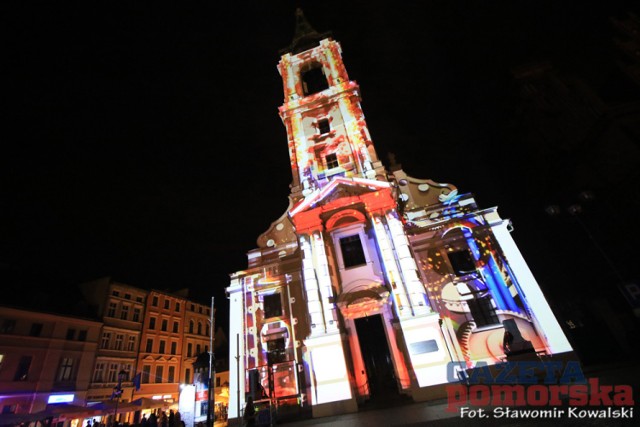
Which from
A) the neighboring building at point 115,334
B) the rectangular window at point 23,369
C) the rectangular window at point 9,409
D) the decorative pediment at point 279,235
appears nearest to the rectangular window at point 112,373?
the neighboring building at point 115,334

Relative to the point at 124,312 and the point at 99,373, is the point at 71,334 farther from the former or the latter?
the point at 124,312

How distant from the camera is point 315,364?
14.5 m

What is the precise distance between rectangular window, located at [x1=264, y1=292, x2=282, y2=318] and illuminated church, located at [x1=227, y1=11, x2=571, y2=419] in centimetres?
6

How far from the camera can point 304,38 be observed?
1180 inches

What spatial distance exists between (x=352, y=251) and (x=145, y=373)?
31437 millimetres

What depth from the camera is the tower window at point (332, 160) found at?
884 inches

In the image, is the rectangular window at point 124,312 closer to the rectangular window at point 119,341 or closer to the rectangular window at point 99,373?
the rectangular window at point 119,341

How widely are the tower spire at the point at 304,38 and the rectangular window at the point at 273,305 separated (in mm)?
22894

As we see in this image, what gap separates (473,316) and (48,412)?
91.4 feet

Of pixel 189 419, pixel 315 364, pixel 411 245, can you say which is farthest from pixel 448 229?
pixel 189 419

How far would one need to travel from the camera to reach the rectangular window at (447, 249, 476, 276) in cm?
1667

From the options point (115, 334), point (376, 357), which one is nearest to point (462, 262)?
point (376, 357)

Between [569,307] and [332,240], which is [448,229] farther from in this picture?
[569,307]

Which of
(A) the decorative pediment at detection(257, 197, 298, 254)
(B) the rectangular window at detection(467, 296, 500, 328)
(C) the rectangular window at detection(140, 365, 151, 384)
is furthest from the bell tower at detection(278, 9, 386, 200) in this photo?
(C) the rectangular window at detection(140, 365, 151, 384)
